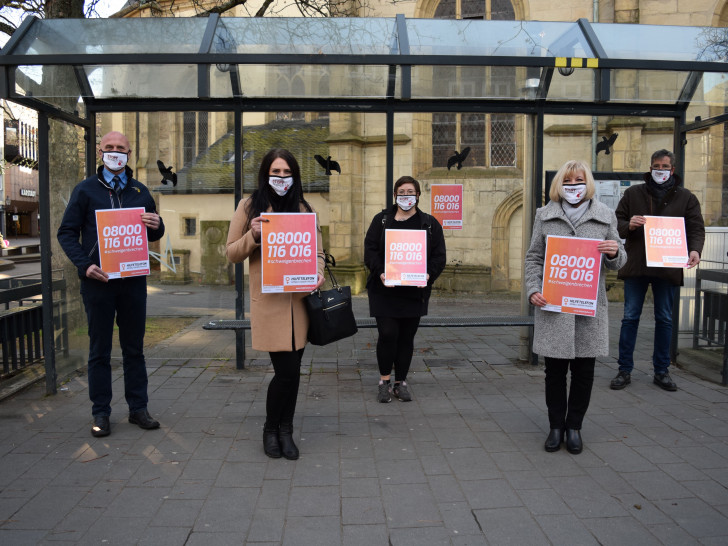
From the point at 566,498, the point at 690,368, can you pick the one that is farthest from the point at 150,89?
the point at 690,368

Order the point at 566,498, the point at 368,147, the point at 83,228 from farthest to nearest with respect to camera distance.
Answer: the point at 368,147 → the point at 83,228 → the point at 566,498

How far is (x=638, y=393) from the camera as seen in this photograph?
574cm

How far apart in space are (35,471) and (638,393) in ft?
16.4

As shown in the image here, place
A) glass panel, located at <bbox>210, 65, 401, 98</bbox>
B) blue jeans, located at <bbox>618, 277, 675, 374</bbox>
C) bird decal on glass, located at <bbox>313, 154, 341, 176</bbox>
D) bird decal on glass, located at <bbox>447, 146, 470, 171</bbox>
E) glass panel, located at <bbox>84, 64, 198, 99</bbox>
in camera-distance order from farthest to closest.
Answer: bird decal on glass, located at <bbox>447, 146, 470, 171</bbox>, bird decal on glass, located at <bbox>313, 154, 341, 176</bbox>, glass panel, located at <bbox>210, 65, 401, 98</bbox>, glass panel, located at <bbox>84, 64, 198, 99</bbox>, blue jeans, located at <bbox>618, 277, 675, 374</bbox>

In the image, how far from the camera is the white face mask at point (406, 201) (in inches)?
209

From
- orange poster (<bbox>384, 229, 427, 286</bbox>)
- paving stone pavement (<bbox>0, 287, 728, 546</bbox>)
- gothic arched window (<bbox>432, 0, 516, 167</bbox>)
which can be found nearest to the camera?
paving stone pavement (<bbox>0, 287, 728, 546</bbox>)

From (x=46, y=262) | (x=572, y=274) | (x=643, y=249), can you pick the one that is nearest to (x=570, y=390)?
(x=572, y=274)

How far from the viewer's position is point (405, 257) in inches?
208

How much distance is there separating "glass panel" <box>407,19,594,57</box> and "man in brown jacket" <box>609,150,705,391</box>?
1427 millimetres

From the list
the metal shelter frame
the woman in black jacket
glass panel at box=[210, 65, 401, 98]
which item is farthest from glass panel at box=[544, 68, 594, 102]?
the woman in black jacket

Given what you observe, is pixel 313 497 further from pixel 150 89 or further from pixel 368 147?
pixel 368 147

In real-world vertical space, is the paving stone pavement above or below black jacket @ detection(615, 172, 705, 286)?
below

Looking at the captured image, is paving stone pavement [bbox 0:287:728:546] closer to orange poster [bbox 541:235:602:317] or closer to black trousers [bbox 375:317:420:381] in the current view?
black trousers [bbox 375:317:420:381]

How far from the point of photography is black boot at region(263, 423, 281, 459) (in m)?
4.16
